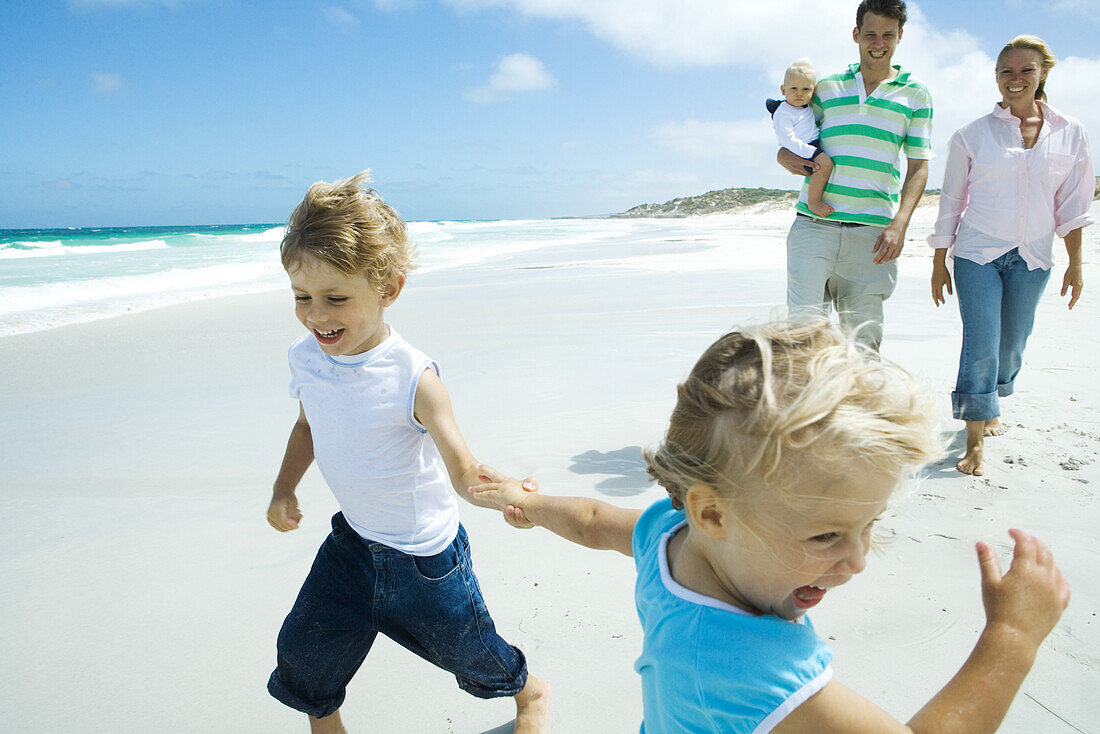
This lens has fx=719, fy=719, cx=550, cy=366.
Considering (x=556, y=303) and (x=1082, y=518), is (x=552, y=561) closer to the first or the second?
(x=1082, y=518)

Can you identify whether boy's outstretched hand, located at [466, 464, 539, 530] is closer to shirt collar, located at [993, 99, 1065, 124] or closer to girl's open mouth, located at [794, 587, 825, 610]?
girl's open mouth, located at [794, 587, 825, 610]

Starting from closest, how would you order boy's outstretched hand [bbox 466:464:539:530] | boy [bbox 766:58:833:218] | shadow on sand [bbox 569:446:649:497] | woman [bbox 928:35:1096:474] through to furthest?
1. boy's outstretched hand [bbox 466:464:539:530]
2. shadow on sand [bbox 569:446:649:497]
3. woman [bbox 928:35:1096:474]
4. boy [bbox 766:58:833:218]

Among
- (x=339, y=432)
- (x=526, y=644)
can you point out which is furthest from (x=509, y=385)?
(x=339, y=432)

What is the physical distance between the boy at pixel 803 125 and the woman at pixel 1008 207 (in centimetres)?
57

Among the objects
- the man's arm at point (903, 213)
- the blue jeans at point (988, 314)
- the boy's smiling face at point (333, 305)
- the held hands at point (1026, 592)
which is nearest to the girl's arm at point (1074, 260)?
the blue jeans at point (988, 314)

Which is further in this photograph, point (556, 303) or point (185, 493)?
point (556, 303)

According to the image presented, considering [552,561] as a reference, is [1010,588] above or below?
above

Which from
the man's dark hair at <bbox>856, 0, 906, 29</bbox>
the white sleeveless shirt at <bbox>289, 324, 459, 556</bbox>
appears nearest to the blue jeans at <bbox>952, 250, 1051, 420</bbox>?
the man's dark hair at <bbox>856, 0, 906, 29</bbox>

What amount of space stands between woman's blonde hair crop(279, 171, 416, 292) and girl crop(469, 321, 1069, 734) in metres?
1.04

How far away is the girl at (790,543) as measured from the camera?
975 millimetres

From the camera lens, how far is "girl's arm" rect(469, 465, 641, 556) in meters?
1.51

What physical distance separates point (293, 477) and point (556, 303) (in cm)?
685

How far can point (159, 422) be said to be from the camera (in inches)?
177

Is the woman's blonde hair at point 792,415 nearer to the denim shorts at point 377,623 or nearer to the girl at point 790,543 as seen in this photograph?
the girl at point 790,543
